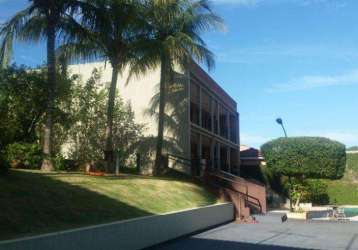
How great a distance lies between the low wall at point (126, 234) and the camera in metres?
8.95

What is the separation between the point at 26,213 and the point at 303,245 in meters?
7.45

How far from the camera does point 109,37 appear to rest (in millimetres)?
21562

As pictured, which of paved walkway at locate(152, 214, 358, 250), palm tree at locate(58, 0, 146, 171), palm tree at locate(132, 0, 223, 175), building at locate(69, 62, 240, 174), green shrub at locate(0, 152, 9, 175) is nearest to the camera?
green shrub at locate(0, 152, 9, 175)

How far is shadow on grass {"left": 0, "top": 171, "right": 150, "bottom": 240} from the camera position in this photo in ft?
33.1

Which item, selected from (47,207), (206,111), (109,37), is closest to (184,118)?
(206,111)

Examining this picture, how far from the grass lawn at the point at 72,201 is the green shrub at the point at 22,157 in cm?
353

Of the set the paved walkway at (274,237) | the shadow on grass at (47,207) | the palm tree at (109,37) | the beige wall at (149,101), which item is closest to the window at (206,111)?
the beige wall at (149,101)

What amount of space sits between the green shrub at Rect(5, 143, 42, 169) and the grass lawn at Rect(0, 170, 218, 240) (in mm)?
3526

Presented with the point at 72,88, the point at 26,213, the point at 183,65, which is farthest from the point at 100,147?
the point at 26,213

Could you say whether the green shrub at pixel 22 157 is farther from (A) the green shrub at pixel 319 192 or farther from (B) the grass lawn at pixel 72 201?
(A) the green shrub at pixel 319 192

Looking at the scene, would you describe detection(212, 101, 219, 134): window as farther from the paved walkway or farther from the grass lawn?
the grass lawn

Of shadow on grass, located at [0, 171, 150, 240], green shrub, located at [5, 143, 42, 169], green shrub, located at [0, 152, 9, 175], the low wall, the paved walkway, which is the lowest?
the paved walkway

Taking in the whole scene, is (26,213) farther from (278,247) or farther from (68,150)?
(68,150)

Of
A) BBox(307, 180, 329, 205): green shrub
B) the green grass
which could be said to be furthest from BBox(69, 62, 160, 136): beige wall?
the green grass
